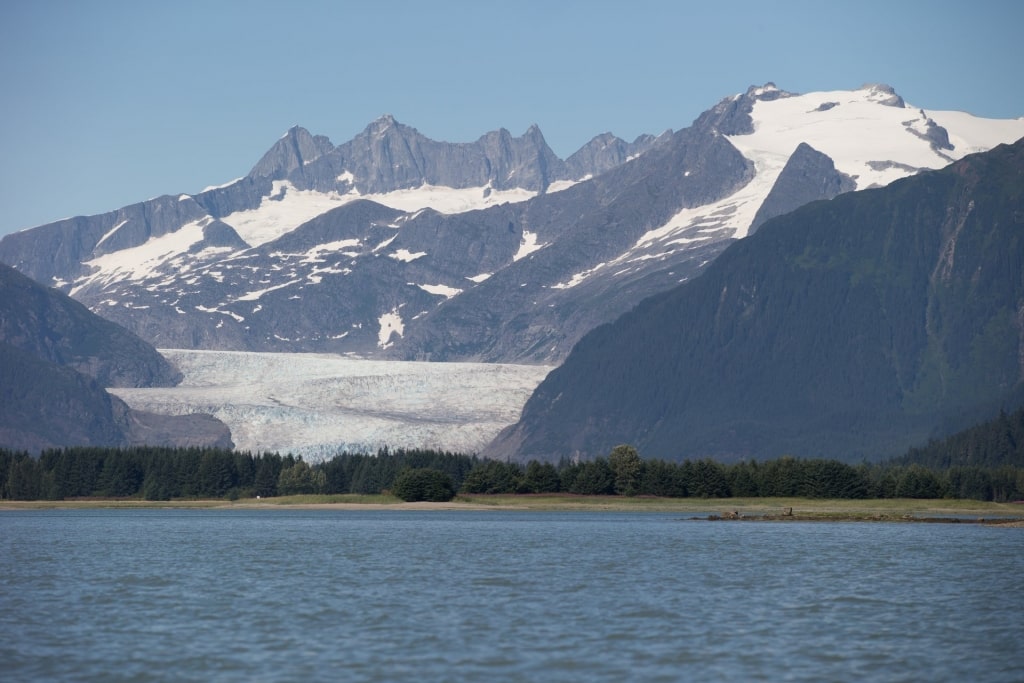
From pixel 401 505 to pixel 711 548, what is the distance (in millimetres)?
83199

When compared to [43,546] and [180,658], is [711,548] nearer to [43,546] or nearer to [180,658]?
[43,546]

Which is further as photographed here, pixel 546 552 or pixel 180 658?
Result: pixel 546 552

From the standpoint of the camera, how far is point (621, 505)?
185500 millimetres

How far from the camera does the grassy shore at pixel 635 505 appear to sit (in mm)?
174625

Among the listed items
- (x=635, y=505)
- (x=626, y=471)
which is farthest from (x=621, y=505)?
(x=626, y=471)

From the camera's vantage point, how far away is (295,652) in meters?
57.0

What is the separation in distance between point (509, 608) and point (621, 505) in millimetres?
116561

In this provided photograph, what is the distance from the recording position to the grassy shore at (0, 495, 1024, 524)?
175 m

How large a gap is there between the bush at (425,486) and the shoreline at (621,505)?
1344 mm

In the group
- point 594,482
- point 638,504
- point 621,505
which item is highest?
point 594,482

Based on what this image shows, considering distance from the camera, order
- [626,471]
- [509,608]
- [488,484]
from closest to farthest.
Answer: [509,608] < [626,471] < [488,484]

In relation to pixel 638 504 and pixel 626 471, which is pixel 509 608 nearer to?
pixel 638 504

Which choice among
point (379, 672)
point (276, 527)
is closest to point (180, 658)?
point (379, 672)

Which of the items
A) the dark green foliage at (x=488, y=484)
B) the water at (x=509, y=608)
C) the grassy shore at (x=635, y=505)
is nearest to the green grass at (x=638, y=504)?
the grassy shore at (x=635, y=505)
